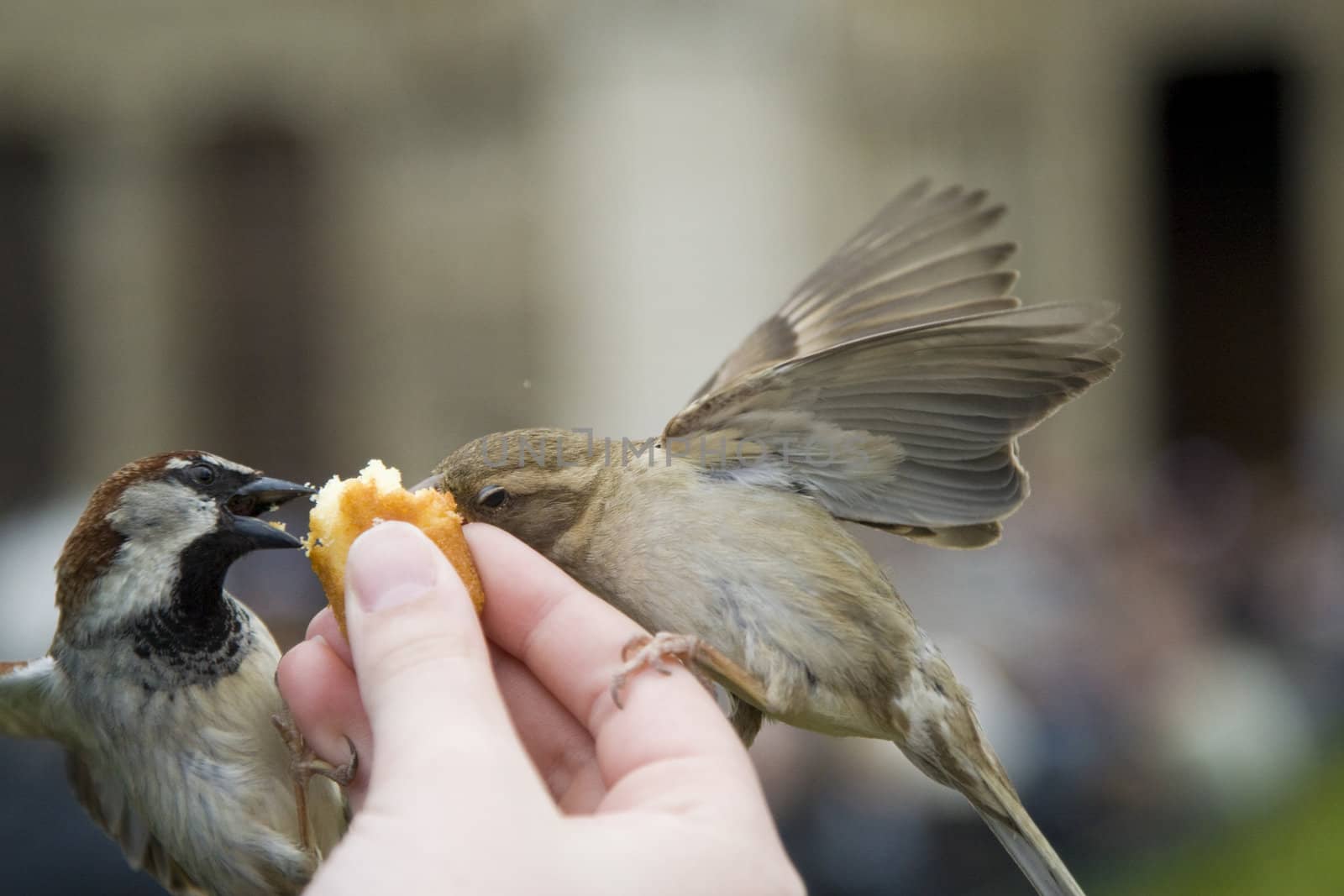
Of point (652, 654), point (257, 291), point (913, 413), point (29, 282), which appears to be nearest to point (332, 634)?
Result: point (652, 654)

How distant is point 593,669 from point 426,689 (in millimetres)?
398

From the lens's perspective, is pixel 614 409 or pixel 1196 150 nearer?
pixel 614 409

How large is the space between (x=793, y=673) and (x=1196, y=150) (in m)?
8.79

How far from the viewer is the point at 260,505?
1907 mm

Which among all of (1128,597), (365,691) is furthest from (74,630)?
(1128,597)

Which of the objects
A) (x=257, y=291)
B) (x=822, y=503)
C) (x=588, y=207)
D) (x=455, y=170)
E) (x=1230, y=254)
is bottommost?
(x=1230, y=254)

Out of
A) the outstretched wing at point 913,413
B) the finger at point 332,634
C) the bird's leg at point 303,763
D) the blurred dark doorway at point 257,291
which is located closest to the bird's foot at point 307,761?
the bird's leg at point 303,763

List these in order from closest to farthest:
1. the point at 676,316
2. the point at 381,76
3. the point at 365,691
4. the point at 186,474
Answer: the point at 365,691, the point at 186,474, the point at 676,316, the point at 381,76

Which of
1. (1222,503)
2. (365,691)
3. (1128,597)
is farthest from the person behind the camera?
(1222,503)

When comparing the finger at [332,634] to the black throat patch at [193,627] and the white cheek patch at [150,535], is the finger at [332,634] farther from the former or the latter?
the white cheek patch at [150,535]

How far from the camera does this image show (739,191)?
8.04m

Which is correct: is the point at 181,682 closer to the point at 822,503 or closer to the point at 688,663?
the point at 688,663

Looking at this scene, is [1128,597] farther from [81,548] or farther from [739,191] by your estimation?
[81,548]

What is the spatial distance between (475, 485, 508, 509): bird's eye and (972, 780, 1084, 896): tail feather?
0.99 m
